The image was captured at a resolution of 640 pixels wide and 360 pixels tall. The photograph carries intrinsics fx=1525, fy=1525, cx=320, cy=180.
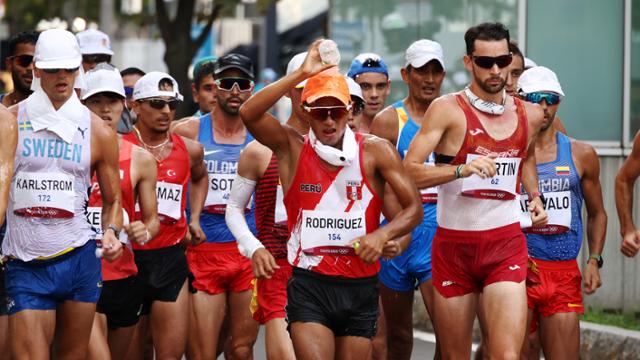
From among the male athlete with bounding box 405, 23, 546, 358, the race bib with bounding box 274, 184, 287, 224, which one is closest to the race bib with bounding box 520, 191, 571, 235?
the male athlete with bounding box 405, 23, 546, 358

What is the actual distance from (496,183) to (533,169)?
620 millimetres

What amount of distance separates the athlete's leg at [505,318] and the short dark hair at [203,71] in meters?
4.31

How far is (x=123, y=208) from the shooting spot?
32.0 feet

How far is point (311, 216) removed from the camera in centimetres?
818

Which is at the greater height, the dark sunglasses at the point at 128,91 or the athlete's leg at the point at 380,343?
the dark sunglasses at the point at 128,91

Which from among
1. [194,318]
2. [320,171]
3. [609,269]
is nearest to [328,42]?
[320,171]

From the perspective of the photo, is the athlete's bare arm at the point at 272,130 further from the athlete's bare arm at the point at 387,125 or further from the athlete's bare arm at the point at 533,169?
the athlete's bare arm at the point at 387,125

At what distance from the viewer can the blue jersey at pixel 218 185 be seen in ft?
36.5

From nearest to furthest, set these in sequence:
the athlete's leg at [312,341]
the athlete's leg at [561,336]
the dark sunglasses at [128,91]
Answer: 1. the athlete's leg at [312,341]
2. the athlete's leg at [561,336]
3. the dark sunglasses at [128,91]

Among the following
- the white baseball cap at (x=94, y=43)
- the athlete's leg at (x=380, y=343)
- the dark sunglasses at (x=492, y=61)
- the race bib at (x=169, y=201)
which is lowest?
the athlete's leg at (x=380, y=343)

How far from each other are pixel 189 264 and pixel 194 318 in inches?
21.1

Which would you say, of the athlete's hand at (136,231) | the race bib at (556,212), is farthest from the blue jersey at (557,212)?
the athlete's hand at (136,231)

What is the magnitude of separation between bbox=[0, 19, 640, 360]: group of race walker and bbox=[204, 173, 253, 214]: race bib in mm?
13

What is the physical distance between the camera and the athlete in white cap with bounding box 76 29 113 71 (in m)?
12.9
